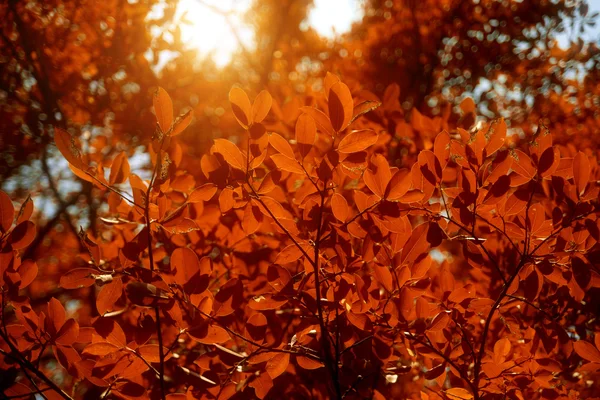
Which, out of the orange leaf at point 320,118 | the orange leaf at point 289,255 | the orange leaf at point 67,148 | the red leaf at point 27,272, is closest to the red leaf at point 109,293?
the red leaf at point 27,272

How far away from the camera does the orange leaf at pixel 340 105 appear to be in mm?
1009

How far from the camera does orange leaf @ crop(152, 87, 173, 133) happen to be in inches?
39.7

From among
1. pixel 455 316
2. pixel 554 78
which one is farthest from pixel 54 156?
pixel 554 78

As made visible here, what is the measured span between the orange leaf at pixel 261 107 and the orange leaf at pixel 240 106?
14mm

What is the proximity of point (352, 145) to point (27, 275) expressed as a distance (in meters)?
1.02

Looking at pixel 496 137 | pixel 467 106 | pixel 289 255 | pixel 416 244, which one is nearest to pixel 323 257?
pixel 289 255

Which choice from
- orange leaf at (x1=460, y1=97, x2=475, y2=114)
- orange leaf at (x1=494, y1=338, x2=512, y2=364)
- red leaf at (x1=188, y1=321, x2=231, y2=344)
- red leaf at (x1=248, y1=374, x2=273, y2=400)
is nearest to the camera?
red leaf at (x1=188, y1=321, x2=231, y2=344)

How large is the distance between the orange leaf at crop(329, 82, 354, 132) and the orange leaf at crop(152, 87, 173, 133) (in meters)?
0.41

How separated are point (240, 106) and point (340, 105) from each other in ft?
0.88

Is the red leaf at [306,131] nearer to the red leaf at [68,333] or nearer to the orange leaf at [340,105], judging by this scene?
the orange leaf at [340,105]

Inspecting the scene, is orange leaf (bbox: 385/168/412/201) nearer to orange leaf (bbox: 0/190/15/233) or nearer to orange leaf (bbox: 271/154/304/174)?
orange leaf (bbox: 271/154/304/174)

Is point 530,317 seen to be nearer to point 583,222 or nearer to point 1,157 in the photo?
point 583,222

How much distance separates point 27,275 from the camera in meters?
1.17

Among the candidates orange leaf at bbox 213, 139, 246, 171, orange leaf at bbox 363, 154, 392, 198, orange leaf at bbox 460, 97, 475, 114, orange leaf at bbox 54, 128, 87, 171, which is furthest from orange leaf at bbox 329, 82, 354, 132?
orange leaf at bbox 460, 97, 475, 114
